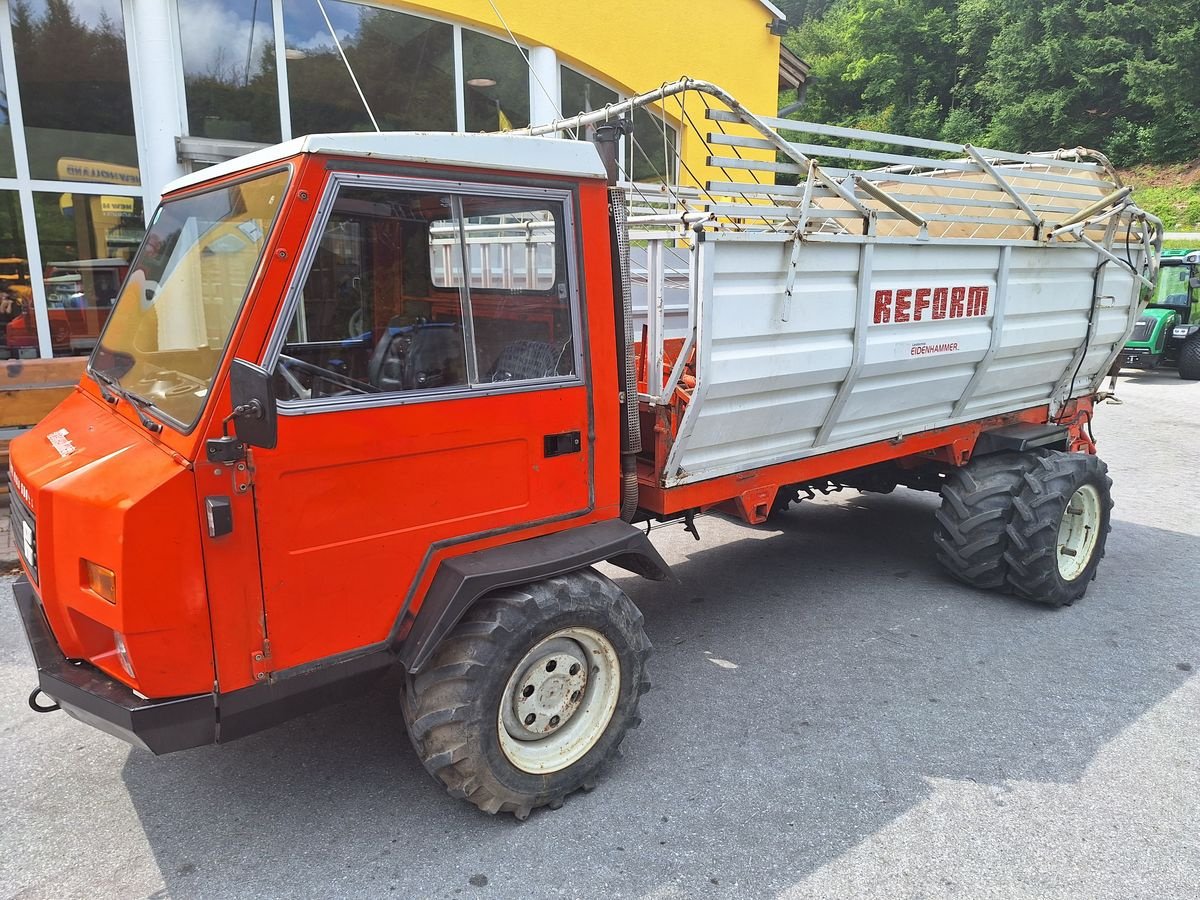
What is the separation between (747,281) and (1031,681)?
2496mm

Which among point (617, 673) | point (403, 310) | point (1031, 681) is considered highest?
point (403, 310)

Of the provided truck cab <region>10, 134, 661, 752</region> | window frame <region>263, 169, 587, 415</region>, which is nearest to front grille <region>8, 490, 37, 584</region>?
truck cab <region>10, 134, 661, 752</region>

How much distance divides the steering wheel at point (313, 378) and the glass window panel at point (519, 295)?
1.37ft

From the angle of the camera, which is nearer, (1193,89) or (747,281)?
(747,281)

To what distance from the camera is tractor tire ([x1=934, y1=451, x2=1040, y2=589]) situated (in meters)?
4.88

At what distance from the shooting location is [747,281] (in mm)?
3355

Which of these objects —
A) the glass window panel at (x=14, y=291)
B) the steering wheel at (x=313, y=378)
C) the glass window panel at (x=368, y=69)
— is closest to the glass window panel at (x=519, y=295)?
the steering wheel at (x=313, y=378)

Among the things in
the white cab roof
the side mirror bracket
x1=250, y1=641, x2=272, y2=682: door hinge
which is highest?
the white cab roof

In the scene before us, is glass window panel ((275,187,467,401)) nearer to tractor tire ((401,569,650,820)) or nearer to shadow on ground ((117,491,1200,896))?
tractor tire ((401,569,650,820))

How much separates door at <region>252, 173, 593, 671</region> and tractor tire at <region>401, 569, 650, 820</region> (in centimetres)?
27

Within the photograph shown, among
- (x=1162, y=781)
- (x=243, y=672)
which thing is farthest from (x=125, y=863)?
(x=1162, y=781)

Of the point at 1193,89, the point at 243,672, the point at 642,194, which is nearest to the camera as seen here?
the point at 243,672

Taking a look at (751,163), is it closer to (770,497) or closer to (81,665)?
(770,497)

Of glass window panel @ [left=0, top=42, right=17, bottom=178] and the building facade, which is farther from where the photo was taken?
the building facade
